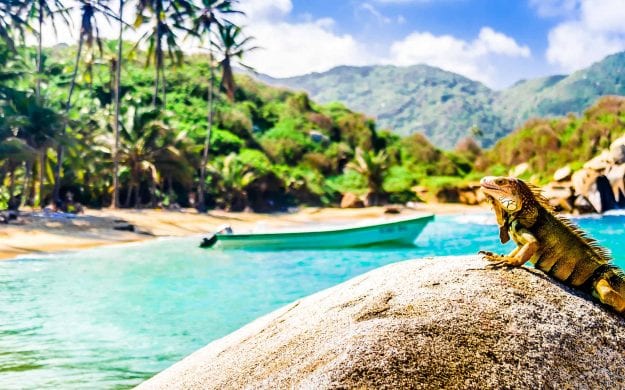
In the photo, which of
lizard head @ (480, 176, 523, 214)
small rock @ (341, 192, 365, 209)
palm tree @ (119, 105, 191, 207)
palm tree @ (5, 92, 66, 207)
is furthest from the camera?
small rock @ (341, 192, 365, 209)

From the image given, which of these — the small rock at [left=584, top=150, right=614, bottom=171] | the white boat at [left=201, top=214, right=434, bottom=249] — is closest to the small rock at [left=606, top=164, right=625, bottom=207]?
the small rock at [left=584, top=150, right=614, bottom=171]

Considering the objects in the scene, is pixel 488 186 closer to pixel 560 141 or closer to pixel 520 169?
pixel 520 169

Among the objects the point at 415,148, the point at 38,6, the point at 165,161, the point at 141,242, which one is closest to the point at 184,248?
the point at 141,242

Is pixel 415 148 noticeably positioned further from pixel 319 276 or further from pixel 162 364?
pixel 162 364

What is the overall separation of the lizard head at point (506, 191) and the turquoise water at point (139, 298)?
4536 millimetres

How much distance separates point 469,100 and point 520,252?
16948 centimetres

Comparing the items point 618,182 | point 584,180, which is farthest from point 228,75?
point 618,182

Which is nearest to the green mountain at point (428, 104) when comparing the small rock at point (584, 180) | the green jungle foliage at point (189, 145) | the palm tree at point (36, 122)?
the green jungle foliage at point (189, 145)

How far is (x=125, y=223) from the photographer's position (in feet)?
76.4

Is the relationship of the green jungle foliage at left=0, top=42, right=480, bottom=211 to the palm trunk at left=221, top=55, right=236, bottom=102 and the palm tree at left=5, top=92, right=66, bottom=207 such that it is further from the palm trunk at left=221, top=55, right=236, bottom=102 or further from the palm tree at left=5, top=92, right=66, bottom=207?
the palm trunk at left=221, top=55, right=236, bottom=102

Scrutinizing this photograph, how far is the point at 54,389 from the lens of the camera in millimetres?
6281

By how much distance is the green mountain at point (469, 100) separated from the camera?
143875 mm

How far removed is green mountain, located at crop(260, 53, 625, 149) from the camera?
14388 cm

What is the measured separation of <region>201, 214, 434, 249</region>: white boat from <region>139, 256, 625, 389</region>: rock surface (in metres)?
14.5
